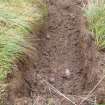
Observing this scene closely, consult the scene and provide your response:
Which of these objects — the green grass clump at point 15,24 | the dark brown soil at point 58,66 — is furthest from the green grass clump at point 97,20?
the green grass clump at point 15,24

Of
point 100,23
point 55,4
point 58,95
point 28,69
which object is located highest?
point 55,4

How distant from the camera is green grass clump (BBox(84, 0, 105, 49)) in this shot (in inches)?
130

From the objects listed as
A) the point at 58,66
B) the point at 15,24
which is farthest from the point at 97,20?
the point at 15,24

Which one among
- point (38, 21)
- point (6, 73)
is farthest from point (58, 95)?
point (38, 21)

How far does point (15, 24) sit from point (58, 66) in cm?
65

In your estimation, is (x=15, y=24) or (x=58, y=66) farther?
(x=58, y=66)

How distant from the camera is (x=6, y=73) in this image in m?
2.84

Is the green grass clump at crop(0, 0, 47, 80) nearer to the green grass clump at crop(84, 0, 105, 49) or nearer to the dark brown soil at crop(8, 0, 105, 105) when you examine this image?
the dark brown soil at crop(8, 0, 105, 105)

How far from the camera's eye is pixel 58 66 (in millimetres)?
3520

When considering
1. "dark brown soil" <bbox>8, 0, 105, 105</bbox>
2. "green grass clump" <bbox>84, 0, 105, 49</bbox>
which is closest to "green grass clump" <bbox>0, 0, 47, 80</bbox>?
"dark brown soil" <bbox>8, 0, 105, 105</bbox>

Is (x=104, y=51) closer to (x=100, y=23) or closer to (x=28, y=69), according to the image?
(x=100, y=23)

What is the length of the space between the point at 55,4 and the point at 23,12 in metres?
0.91

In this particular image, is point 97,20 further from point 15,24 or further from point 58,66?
point 15,24

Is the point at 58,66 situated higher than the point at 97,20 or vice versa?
the point at 97,20
